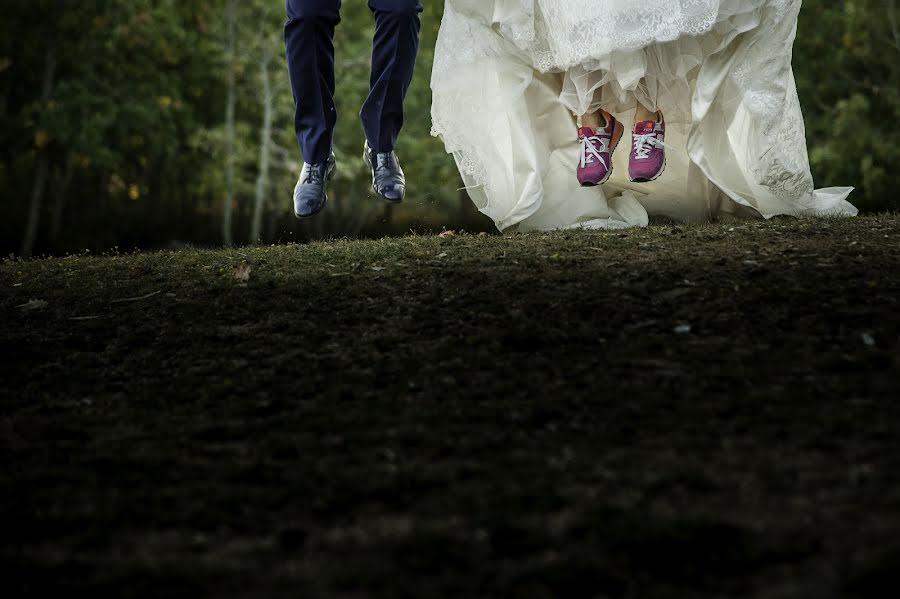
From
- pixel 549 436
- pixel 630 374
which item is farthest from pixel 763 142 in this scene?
pixel 549 436

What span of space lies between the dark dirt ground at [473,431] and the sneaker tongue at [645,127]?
1.02 meters

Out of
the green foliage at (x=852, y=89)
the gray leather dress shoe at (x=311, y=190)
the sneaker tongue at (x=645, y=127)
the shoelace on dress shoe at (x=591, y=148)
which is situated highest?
the green foliage at (x=852, y=89)

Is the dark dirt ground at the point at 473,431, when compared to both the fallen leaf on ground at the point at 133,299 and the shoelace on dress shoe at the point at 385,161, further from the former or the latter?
the shoelace on dress shoe at the point at 385,161

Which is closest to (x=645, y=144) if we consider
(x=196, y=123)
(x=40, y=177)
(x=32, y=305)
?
(x=32, y=305)

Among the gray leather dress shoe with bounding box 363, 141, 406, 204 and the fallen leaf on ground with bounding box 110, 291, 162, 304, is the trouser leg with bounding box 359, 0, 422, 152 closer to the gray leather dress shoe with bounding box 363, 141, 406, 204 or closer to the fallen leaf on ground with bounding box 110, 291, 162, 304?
the gray leather dress shoe with bounding box 363, 141, 406, 204

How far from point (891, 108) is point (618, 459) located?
1685 cm

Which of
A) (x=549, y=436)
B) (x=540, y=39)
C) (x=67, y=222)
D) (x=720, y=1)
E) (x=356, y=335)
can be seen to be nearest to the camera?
(x=549, y=436)

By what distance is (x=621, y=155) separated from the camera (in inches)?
195

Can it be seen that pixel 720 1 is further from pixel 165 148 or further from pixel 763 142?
pixel 165 148

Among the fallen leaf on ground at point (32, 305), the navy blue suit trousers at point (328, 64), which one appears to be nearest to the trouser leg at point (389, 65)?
the navy blue suit trousers at point (328, 64)

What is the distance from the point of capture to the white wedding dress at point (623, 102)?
3988 millimetres

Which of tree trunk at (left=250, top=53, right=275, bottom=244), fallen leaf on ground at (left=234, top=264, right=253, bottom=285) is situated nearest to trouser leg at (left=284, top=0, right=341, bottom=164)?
fallen leaf on ground at (left=234, top=264, right=253, bottom=285)

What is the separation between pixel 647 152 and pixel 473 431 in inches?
104

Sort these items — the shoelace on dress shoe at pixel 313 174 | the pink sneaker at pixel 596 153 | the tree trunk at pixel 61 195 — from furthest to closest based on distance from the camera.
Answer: the tree trunk at pixel 61 195, the pink sneaker at pixel 596 153, the shoelace on dress shoe at pixel 313 174
